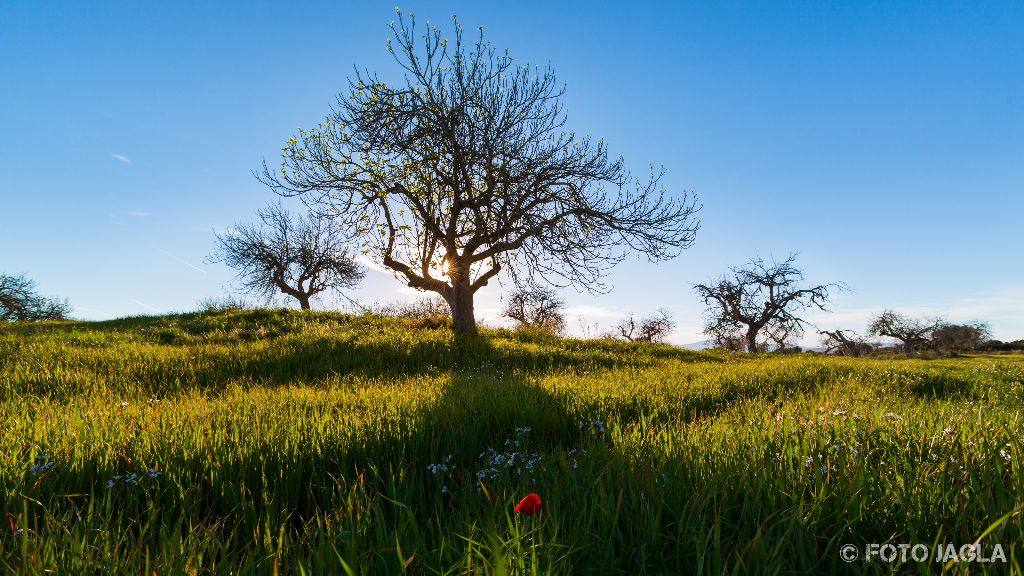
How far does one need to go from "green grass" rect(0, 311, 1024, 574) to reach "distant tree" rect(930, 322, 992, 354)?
62.9m

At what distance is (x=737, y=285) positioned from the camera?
38.5 metres

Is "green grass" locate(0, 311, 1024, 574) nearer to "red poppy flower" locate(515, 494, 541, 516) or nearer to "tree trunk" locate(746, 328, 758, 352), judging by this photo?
"red poppy flower" locate(515, 494, 541, 516)

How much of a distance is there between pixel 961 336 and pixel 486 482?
74.6 meters

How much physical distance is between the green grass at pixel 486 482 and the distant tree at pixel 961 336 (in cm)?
6285

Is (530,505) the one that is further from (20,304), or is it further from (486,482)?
(20,304)

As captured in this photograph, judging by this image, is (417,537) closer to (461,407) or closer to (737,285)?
(461,407)

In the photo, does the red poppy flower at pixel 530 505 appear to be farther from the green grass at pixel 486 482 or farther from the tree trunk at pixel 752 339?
the tree trunk at pixel 752 339

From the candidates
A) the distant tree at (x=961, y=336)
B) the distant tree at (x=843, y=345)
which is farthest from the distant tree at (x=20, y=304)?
the distant tree at (x=961, y=336)

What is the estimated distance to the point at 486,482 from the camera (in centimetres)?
290

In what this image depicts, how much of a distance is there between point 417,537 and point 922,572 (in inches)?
72.9

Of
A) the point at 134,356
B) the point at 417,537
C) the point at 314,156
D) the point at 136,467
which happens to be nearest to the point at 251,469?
the point at 136,467

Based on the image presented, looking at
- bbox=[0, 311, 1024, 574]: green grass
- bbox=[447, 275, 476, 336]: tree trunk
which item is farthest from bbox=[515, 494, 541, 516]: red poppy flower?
bbox=[447, 275, 476, 336]: tree trunk

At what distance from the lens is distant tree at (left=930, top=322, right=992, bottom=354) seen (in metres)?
51.9

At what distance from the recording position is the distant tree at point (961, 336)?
170 feet
